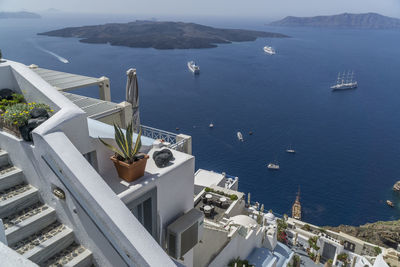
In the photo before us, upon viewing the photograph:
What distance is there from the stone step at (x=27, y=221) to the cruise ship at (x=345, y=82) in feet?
286

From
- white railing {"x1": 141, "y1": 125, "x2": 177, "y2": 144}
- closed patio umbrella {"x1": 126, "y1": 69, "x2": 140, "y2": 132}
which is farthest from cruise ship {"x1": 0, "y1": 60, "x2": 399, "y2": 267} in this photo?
closed patio umbrella {"x1": 126, "y1": 69, "x2": 140, "y2": 132}

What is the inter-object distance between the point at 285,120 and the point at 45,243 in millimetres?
58390

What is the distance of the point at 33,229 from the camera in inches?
184

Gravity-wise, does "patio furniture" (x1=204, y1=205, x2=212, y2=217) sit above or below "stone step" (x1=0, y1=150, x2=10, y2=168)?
below

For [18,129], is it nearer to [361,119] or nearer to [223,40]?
[361,119]

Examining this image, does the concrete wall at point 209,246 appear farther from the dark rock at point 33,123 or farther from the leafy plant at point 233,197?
the dark rock at point 33,123

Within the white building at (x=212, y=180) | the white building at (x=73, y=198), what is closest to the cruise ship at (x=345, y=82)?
the white building at (x=212, y=180)

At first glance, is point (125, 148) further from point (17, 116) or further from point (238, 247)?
point (238, 247)

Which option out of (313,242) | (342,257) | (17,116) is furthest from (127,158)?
(342,257)

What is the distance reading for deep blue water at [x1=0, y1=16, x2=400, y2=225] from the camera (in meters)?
38.5

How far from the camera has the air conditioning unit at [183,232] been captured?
6.71m

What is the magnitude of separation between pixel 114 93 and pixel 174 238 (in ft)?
211

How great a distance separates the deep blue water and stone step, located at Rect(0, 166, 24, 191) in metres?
33.0

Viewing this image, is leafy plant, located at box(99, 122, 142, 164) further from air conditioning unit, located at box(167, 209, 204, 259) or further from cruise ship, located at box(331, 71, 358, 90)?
cruise ship, located at box(331, 71, 358, 90)
